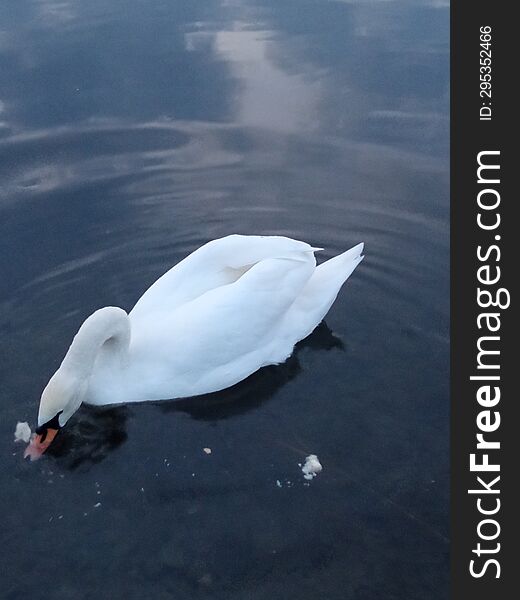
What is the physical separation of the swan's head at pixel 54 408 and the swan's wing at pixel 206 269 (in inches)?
47.0

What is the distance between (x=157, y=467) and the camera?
23.6ft

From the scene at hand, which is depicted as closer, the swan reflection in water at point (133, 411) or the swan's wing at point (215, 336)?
the swan reflection in water at point (133, 411)

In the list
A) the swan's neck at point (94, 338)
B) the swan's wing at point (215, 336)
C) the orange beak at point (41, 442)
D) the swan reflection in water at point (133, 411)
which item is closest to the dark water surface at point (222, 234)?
the swan reflection in water at point (133, 411)

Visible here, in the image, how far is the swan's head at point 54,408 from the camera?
23.0 ft

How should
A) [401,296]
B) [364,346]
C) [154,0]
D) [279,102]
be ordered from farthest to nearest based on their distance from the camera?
[154,0], [279,102], [401,296], [364,346]

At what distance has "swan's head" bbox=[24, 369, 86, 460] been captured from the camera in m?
7.00

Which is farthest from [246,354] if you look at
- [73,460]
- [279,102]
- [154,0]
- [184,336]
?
[154,0]

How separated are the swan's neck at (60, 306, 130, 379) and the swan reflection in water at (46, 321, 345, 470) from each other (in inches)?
21.1

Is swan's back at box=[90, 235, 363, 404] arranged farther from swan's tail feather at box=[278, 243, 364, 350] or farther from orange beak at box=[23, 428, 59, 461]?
orange beak at box=[23, 428, 59, 461]

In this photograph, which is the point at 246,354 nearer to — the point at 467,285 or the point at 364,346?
the point at 364,346

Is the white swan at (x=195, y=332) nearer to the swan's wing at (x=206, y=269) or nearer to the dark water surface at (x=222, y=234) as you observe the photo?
the swan's wing at (x=206, y=269)

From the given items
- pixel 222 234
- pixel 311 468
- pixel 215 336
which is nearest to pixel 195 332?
pixel 215 336

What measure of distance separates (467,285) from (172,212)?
458 centimetres

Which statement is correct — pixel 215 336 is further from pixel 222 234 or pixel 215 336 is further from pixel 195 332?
pixel 222 234
